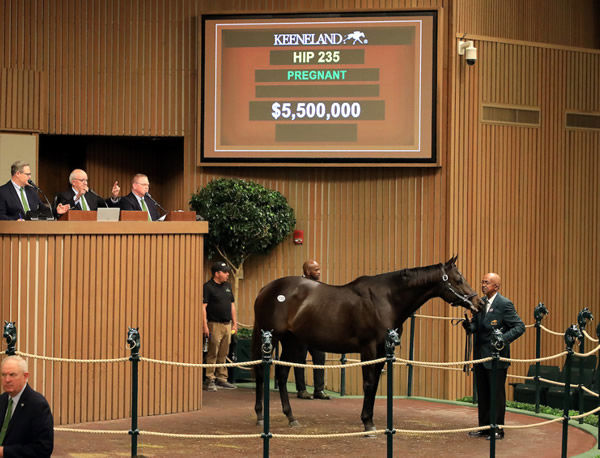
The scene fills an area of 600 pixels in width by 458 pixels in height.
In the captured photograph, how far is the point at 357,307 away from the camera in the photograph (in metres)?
10.3

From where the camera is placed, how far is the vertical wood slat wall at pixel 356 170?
14734mm

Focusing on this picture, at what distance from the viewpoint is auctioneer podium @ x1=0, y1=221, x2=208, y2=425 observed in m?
10.3

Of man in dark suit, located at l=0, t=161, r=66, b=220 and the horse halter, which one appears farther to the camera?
man in dark suit, located at l=0, t=161, r=66, b=220

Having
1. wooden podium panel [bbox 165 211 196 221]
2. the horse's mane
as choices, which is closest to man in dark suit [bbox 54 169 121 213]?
wooden podium panel [bbox 165 211 196 221]

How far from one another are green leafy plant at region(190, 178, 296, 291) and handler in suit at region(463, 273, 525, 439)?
4938mm

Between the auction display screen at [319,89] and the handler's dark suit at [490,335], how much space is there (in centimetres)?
498

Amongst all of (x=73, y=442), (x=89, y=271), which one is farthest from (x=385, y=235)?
(x=73, y=442)

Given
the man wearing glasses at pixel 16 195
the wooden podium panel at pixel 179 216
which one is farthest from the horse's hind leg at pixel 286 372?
the man wearing glasses at pixel 16 195

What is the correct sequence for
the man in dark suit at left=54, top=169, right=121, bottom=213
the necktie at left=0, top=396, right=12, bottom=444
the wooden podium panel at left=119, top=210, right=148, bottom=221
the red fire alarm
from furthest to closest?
the red fire alarm < the man in dark suit at left=54, top=169, right=121, bottom=213 < the wooden podium panel at left=119, top=210, right=148, bottom=221 < the necktie at left=0, top=396, right=12, bottom=444

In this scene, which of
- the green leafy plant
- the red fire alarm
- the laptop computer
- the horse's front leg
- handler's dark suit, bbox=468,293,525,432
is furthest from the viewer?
the red fire alarm

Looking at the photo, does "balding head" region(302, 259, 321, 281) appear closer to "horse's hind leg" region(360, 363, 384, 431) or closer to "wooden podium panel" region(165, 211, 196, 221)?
"wooden podium panel" region(165, 211, 196, 221)

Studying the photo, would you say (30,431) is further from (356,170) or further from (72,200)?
(356,170)

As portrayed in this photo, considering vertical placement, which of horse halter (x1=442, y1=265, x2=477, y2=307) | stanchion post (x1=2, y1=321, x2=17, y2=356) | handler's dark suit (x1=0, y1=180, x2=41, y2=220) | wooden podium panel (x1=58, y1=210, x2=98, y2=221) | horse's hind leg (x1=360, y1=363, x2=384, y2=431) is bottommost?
horse's hind leg (x1=360, y1=363, x2=384, y2=431)

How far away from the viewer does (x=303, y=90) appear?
48.3 ft
